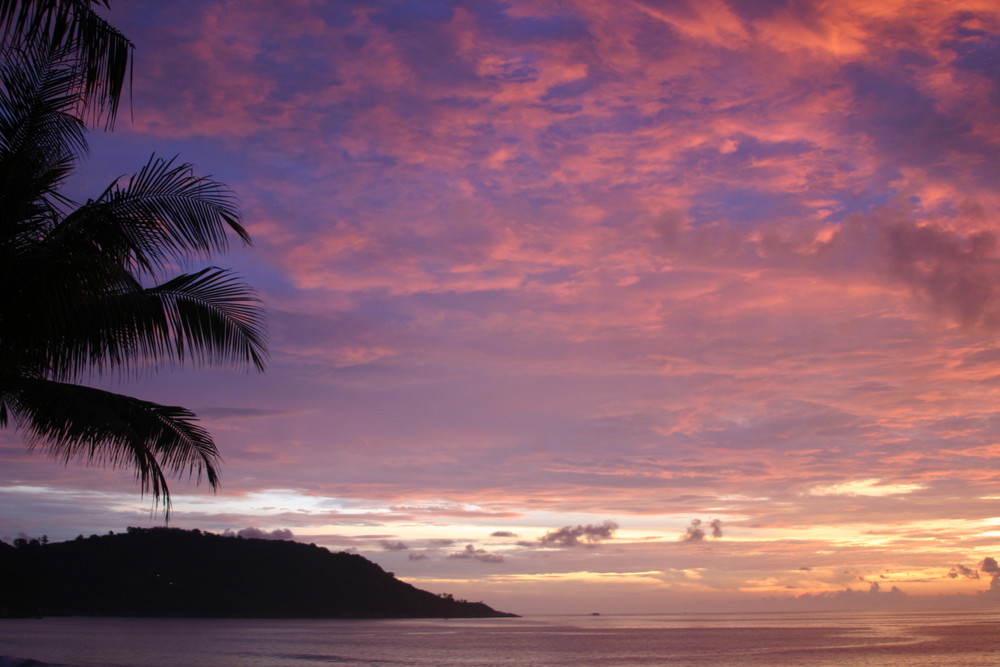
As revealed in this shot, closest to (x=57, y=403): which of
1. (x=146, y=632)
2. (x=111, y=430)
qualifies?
(x=111, y=430)

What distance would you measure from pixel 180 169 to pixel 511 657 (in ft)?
202

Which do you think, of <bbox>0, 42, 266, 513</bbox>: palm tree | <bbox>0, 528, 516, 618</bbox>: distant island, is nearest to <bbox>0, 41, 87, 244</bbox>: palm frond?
<bbox>0, 42, 266, 513</bbox>: palm tree

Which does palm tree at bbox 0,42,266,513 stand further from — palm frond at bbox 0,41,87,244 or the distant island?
the distant island

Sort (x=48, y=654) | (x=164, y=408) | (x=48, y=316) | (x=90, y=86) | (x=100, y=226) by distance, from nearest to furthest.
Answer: (x=90, y=86) < (x=48, y=316) < (x=100, y=226) < (x=164, y=408) < (x=48, y=654)

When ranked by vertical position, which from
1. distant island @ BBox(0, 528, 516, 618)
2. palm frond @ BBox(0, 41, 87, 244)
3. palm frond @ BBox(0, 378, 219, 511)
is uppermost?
palm frond @ BBox(0, 41, 87, 244)

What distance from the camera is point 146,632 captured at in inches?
3573

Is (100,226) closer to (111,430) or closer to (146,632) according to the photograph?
(111,430)

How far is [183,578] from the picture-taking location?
129 metres

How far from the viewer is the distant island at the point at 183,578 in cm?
12225

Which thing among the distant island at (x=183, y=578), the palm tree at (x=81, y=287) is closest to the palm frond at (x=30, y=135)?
the palm tree at (x=81, y=287)

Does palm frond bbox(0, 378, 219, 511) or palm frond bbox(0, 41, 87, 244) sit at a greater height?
palm frond bbox(0, 41, 87, 244)

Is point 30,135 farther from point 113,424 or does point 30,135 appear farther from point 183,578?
point 183,578

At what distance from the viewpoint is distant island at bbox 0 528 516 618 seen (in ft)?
401

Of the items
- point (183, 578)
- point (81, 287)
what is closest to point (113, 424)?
point (81, 287)
